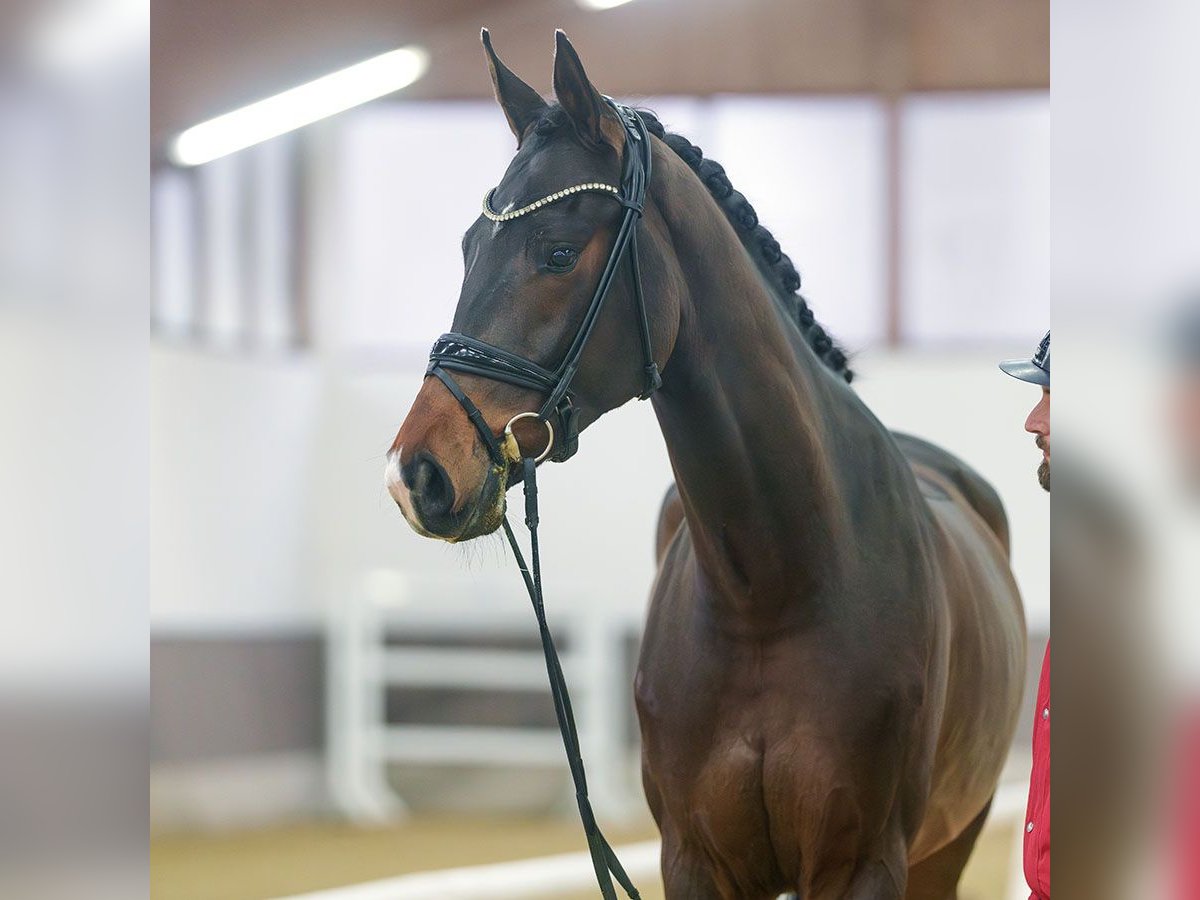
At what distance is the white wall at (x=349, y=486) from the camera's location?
211 cm

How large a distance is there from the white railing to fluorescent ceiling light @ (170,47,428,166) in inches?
31.6

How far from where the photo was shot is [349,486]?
2188 mm

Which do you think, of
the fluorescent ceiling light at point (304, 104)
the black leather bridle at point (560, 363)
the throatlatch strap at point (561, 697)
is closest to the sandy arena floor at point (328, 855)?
the throatlatch strap at point (561, 697)

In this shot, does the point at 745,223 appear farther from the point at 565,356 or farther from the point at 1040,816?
the point at 1040,816

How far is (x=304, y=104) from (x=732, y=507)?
1329mm

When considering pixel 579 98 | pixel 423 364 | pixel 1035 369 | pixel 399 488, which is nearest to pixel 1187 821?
pixel 399 488

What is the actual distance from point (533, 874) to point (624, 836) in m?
0.19

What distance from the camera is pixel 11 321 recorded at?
2.29ft

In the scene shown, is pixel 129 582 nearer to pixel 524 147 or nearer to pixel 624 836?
pixel 524 147

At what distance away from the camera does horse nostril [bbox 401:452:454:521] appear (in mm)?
889

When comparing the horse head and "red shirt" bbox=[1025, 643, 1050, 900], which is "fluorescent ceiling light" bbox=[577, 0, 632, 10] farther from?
"red shirt" bbox=[1025, 643, 1050, 900]

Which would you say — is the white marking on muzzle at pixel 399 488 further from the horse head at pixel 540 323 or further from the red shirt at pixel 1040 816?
the red shirt at pixel 1040 816

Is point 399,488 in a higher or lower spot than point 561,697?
higher

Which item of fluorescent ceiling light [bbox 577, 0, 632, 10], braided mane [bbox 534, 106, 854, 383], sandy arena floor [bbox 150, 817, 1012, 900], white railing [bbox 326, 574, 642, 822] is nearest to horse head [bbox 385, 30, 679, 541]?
braided mane [bbox 534, 106, 854, 383]
